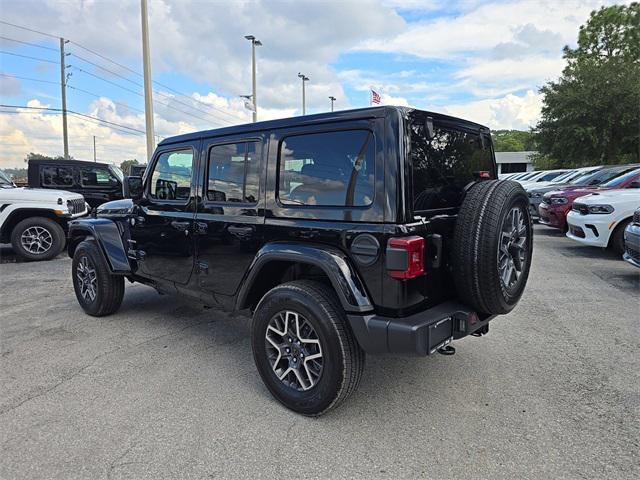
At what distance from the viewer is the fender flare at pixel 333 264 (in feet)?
8.67

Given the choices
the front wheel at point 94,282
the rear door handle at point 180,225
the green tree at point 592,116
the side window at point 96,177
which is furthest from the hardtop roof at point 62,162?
the green tree at point 592,116

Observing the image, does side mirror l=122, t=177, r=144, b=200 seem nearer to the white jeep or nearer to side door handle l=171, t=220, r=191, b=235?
side door handle l=171, t=220, r=191, b=235

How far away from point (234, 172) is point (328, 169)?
0.95 metres

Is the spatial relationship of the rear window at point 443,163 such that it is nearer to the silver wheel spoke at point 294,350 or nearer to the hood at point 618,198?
the silver wheel spoke at point 294,350

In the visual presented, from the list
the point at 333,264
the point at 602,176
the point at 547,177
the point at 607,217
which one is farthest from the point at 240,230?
the point at 547,177

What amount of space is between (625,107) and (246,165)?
88.7ft

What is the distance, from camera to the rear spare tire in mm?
2707

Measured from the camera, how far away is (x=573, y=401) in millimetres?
3023

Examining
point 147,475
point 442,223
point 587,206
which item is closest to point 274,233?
point 442,223

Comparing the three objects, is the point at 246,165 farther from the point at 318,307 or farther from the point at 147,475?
the point at 147,475

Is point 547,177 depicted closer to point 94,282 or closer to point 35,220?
point 35,220

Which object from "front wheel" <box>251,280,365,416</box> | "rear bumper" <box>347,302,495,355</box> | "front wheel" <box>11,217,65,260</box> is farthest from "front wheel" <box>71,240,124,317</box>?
"front wheel" <box>11,217,65,260</box>

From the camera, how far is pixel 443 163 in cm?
304

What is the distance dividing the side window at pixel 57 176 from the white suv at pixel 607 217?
1083 cm
